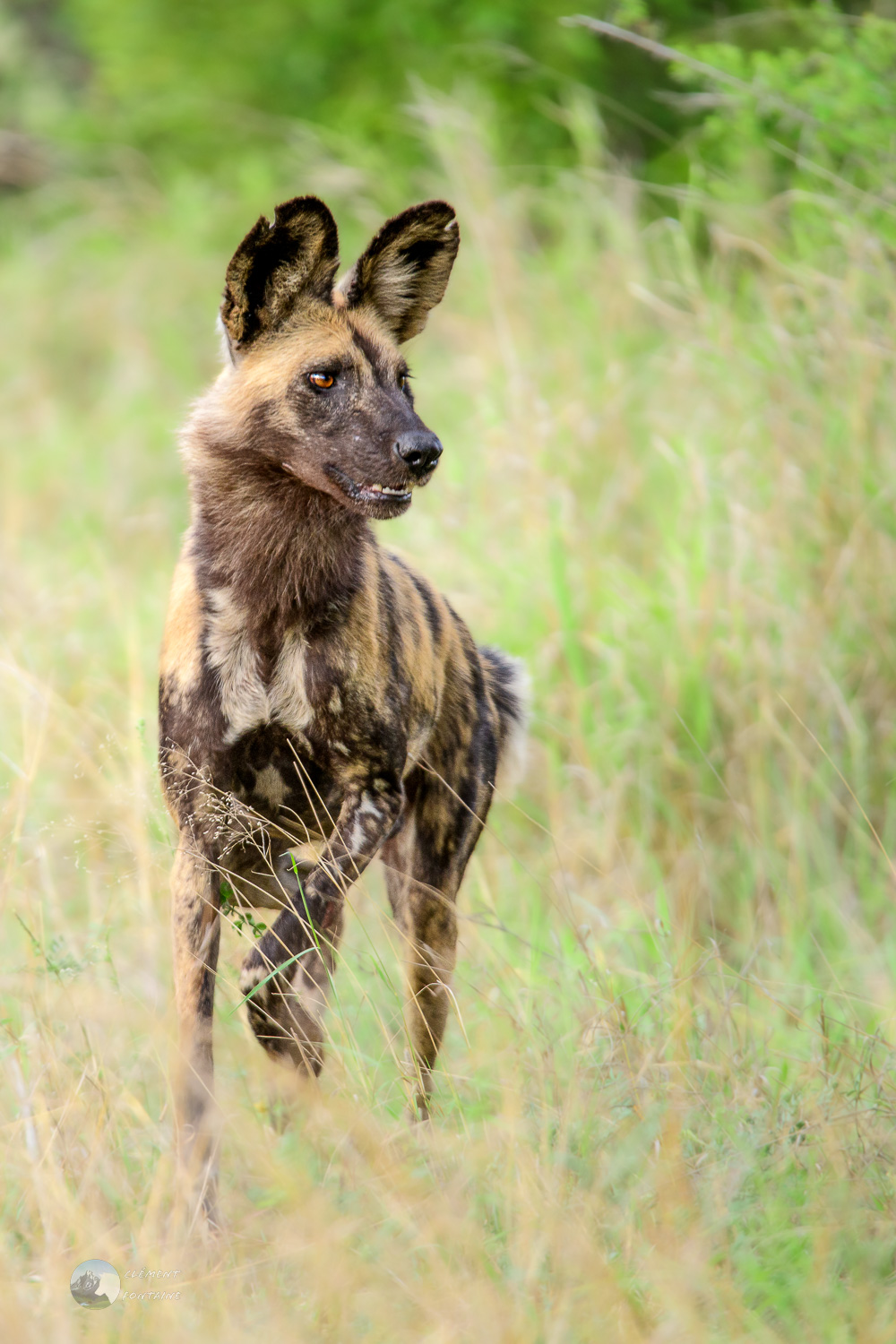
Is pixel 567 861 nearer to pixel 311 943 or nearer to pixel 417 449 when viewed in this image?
pixel 311 943

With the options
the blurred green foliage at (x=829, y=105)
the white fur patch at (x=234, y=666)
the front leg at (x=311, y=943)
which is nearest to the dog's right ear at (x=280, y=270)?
the white fur patch at (x=234, y=666)

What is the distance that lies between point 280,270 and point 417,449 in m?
0.58

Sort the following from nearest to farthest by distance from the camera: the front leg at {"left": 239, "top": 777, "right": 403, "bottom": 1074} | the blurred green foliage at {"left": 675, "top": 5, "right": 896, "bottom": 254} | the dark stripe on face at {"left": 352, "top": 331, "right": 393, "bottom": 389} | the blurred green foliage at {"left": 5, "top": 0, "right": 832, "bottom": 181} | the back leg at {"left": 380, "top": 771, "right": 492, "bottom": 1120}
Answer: the front leg at {"left": 239, "top": 777, "right": 403, "bottom": 1074} → the dark stripe on face at {"left": 352, "top": 331, "right": 393, "bottom": 389} → the back leg at {"left": 380, "top": 771, "right": 492, "bottom": 1120} → the blurred green foliage at {"left": 675, "top": 5, "right": 896, "bottom": 254} → the blurred green foliage at {"left": 5, "top": 0, "right": 832, "bottom": 181}

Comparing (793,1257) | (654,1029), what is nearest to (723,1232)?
(793,1257)

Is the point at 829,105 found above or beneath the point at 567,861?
above

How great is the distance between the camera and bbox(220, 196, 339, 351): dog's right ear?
3.11m

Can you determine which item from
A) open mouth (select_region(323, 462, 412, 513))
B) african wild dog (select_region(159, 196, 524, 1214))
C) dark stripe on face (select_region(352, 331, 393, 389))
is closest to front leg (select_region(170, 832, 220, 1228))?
african wild dog (select_region(159, 196, 524, 1214))

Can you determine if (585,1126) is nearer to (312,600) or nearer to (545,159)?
(312,600)

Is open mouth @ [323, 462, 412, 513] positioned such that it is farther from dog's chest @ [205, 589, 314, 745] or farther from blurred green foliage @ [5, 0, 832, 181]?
blurred green foliage @ [5, 0, 832, 181]

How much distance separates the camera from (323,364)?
3.21 meters

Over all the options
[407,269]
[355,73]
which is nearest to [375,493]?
[407,269]

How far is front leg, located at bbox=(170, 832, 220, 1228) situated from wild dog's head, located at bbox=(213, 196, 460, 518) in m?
0.93

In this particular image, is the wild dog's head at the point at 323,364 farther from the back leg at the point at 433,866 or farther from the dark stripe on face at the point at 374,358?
the back leg at the point at 433,866

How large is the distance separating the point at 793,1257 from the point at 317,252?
238 cm
